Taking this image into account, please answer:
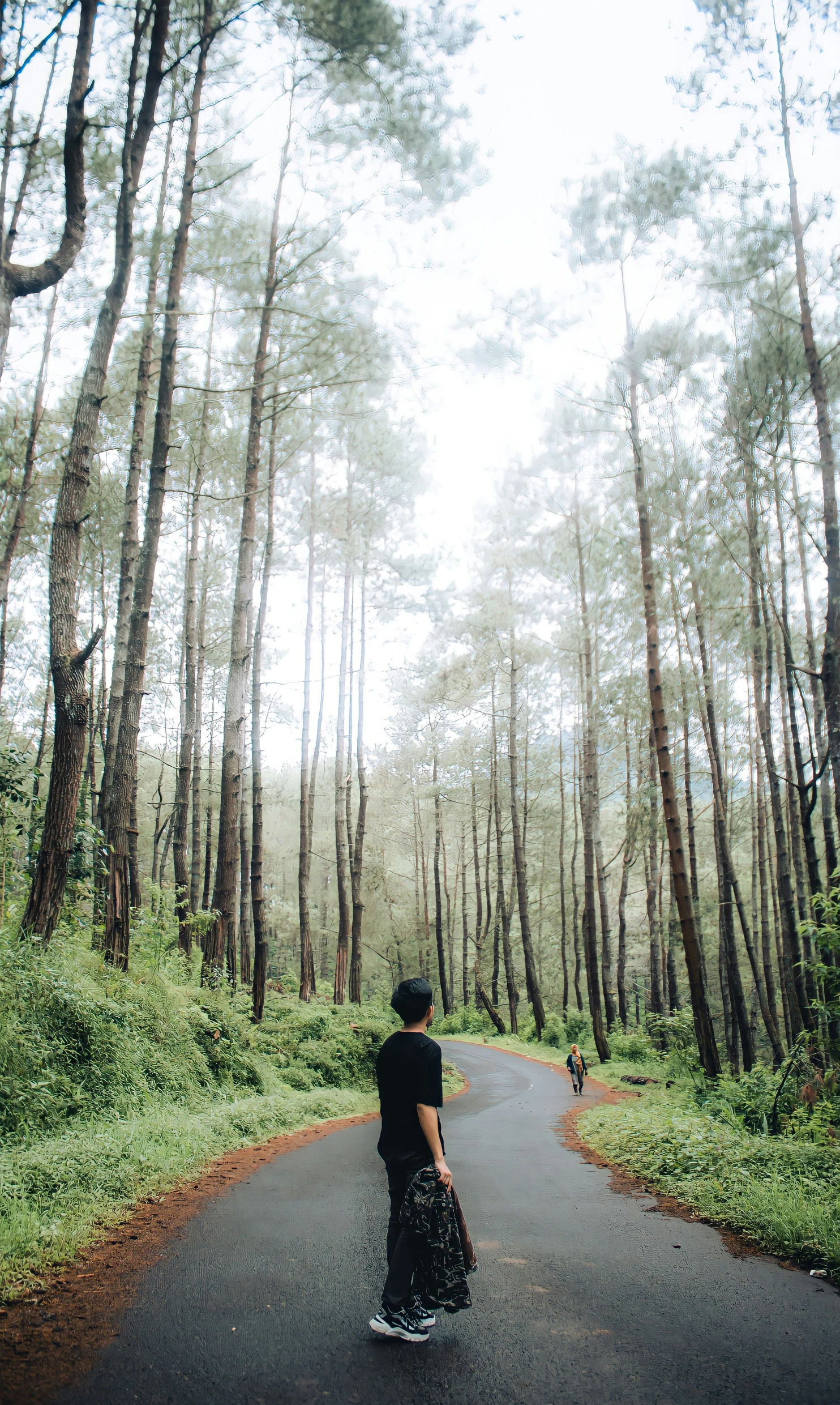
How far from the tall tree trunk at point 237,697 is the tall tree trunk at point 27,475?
14.5ft

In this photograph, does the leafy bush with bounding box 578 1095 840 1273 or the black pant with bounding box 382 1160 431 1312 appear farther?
the leafy bush with bounding box 578 1095 840 1273

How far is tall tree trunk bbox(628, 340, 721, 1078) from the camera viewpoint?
9.27m

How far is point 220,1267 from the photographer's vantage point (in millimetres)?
3746

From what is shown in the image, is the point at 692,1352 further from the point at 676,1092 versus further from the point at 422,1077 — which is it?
the point at 676,1092

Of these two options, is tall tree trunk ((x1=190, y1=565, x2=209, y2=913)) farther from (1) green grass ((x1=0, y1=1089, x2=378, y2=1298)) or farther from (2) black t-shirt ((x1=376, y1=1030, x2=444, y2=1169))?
(2) black t-shirt ((x1=376, y1=1030, x2=444, y2=1169))

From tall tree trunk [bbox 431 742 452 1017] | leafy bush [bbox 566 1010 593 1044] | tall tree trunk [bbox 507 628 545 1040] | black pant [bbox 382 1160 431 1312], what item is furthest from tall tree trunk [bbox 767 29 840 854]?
tall tree trunk [bbox 431 742 452 1017]

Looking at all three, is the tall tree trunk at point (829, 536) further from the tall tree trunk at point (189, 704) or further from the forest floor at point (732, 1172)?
the tall tree trunk at point (189, 704)

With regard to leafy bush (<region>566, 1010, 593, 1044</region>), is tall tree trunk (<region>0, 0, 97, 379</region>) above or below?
above

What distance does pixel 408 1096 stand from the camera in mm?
3211

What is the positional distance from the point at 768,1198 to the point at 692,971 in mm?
4553

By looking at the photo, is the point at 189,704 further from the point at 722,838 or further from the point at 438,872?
the point at 438,872

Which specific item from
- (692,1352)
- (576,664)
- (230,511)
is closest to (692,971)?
(692,1352)

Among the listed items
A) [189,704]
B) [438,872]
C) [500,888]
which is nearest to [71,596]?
[189,704]

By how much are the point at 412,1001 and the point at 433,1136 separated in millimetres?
565
